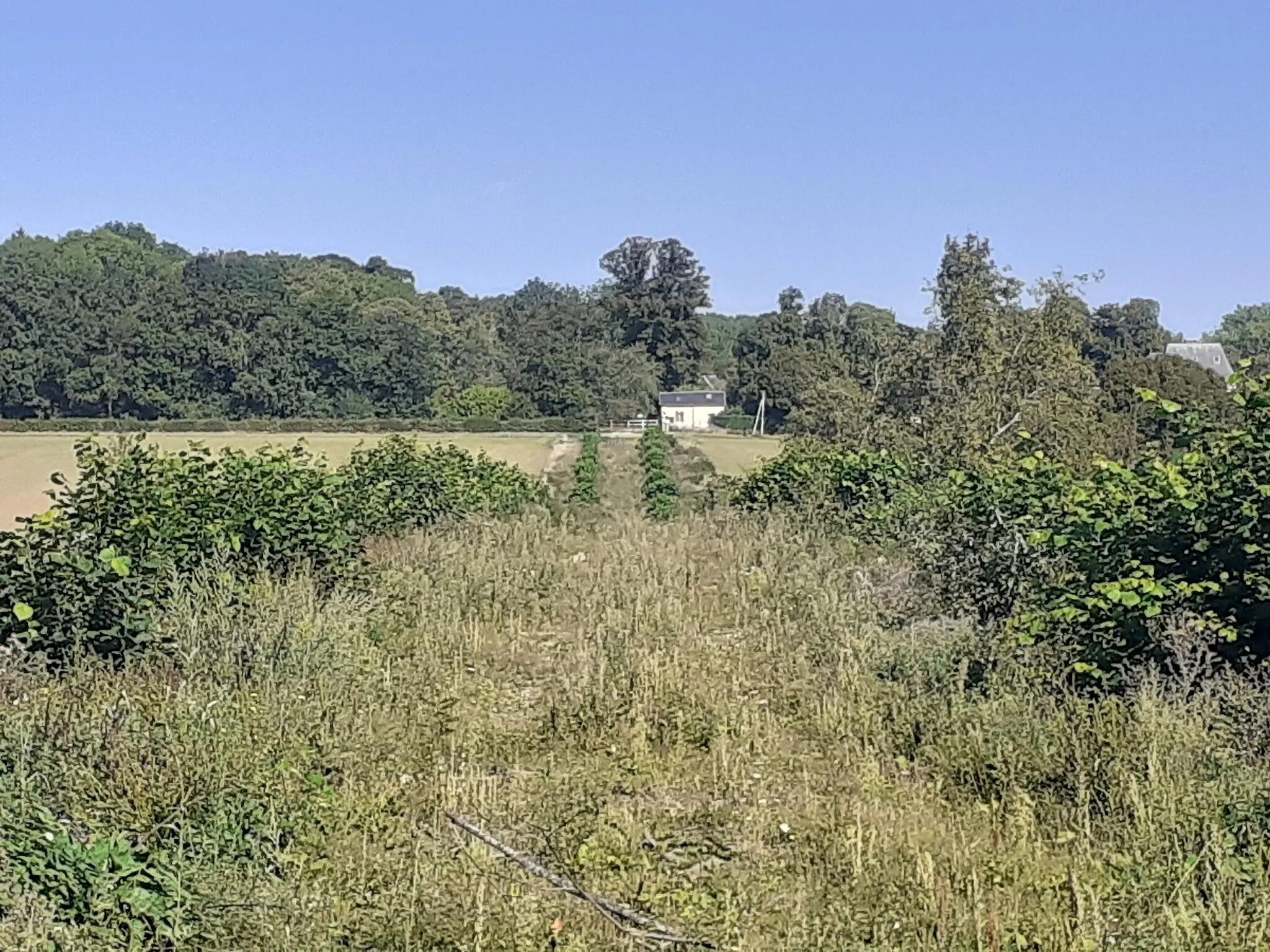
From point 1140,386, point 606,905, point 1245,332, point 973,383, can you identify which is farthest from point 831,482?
point 1245,332

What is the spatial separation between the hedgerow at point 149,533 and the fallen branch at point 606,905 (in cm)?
328

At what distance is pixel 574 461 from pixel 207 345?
36157 millimetres

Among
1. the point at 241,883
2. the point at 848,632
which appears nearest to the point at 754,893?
the point at 241,883

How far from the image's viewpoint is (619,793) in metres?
6.29

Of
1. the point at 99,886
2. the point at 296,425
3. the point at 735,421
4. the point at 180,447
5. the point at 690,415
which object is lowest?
the point at 180,447

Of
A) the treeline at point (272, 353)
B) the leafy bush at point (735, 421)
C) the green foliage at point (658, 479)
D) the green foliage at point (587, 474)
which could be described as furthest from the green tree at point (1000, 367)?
the leafy bush at point (735, 421)

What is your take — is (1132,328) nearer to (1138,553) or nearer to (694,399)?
(694,399)

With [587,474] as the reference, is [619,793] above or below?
above

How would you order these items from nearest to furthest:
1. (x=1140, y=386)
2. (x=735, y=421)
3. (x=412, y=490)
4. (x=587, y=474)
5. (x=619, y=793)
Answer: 1. (x=619, y=793)
2. (x=412, y=490)
3. (x=1140, y=386)
4. (x=587, y=474)
5. (x=735, y=421)

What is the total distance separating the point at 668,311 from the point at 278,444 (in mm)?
74102

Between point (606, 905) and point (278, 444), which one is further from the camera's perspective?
point (278, 444)

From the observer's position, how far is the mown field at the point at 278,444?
135 feet

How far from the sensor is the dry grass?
130 feet

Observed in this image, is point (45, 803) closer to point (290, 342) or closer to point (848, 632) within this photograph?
point (848, 632)
